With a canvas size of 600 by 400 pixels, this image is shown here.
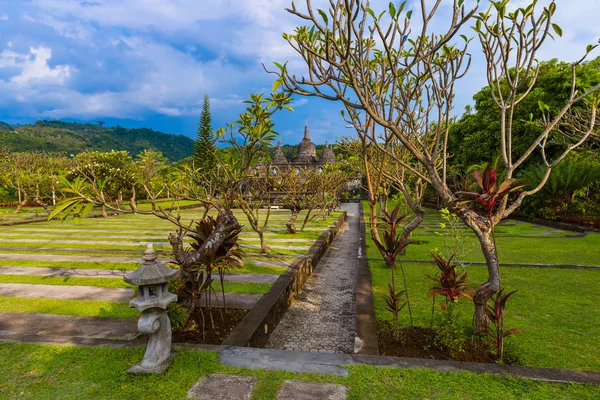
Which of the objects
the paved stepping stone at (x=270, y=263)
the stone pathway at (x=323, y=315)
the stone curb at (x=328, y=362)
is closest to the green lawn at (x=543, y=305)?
the stone curb at (x=328, y=362)

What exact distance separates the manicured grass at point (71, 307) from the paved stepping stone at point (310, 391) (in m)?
3.29

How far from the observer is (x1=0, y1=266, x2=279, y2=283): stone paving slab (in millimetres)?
7543

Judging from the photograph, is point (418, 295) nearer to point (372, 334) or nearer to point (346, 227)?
point (372, 334)

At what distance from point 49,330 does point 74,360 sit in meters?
1.61

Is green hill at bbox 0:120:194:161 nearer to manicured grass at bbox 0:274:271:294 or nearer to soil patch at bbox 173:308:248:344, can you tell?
manicured grass at bbox 0:274:271:294

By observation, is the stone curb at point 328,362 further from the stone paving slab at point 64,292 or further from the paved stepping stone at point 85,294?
the stone paving slab at point 64,292

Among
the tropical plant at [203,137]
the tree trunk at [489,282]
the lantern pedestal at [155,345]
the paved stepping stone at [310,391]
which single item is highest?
the tropical plant at [203,137]

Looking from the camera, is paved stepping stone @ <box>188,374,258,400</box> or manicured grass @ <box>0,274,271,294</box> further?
manicured grass @ <box>0,274,271,294</box>

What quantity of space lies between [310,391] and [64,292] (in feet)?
19.3

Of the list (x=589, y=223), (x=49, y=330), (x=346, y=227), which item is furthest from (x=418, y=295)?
A: (x=589, y=223)

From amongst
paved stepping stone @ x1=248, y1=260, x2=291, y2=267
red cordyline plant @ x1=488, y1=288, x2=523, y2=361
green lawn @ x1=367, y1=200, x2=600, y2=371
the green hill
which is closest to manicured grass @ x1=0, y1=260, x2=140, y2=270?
paved stepping stone @ x1=248, y1=260, x2=291, y2=267

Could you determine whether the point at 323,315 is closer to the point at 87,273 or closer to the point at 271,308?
the point at 271,308

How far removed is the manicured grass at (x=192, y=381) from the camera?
3025 millimetres

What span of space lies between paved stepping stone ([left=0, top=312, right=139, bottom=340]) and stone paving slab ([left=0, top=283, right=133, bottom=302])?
0.85 meters
